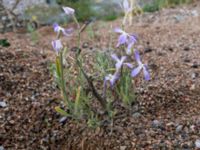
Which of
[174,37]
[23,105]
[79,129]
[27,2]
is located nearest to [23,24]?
[27,2]

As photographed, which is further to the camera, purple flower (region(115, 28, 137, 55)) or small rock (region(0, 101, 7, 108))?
small rock (region(0, 101, 7, 108))

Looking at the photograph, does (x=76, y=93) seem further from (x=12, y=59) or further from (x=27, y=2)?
(x=27, y=2)

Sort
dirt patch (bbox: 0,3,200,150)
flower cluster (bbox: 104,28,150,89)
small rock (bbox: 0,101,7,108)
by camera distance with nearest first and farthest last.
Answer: flower cluster (bbox: 104,28,150,89) < dirt patch (bbox: 0,3,200,150) < small rock (bbox: 0,101,7,108)

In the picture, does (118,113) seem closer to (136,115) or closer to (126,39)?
(136,115)

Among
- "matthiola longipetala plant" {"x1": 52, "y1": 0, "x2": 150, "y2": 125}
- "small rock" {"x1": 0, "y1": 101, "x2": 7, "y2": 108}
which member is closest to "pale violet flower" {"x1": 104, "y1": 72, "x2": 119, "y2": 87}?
"matthiola longipetala plant" {"x1": 52, "y1": 0, "x2": 150, "y2": 125}

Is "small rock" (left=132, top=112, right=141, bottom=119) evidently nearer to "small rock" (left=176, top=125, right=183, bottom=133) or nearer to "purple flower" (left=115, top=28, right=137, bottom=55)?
"small rock" (left=176, top=125, right=183, bottom=133)

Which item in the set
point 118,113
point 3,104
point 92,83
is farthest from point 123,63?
point 3,104

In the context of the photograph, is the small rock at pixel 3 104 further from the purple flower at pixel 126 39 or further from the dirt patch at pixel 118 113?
the purple flower at pixel 126 39

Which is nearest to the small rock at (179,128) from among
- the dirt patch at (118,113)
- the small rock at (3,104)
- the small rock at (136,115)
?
the dirt patch at (118,113)

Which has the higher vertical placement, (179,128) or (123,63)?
(123,63)

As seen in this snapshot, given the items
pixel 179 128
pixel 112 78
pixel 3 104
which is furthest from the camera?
pixel 3 104

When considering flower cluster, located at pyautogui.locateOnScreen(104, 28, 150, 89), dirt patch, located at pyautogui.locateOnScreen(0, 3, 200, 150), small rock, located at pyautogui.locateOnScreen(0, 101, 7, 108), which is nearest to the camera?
flower cluster, located at pyautogui.locateOnScreen(104, 28, 150, 89)
